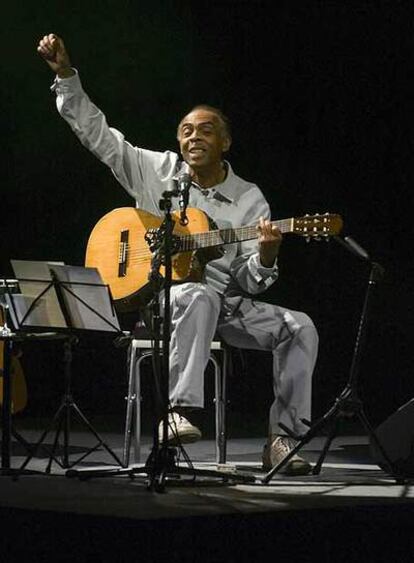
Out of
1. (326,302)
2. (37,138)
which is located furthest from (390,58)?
(37,138)

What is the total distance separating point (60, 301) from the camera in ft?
12.4

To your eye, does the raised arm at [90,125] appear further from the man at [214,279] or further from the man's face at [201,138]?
the man's face at [201,138]

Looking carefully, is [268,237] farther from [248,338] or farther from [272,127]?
[272,127]

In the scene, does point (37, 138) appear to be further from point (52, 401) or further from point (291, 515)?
point (291, 515)

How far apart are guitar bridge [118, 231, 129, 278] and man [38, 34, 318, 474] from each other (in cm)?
25

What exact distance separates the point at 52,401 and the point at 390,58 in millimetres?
2766

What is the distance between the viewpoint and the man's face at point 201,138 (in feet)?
14.7

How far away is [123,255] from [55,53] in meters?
0.85

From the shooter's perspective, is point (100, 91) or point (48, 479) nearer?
point (48, 479)

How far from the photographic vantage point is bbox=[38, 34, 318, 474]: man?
4020 mm

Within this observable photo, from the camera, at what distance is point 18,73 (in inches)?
242

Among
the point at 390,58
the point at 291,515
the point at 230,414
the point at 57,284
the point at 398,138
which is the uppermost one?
the point at 390,58

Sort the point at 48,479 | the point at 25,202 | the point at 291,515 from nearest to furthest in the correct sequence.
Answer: the point at 291,515 < the point at 48,479 < the point at 25,202

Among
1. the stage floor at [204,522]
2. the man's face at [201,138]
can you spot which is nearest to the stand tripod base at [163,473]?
the stage floor at [204,522]
